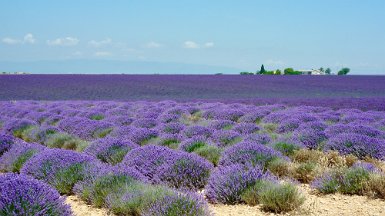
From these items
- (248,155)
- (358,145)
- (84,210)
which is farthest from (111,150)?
(358,145)

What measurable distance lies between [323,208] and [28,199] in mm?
2828

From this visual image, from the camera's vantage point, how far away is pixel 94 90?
91.8 feet

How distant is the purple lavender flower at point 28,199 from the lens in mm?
3672

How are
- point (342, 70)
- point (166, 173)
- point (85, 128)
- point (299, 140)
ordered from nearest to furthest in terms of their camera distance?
point (166, 173)
point (299, 140)
point (85, 128)
point (342, 70)

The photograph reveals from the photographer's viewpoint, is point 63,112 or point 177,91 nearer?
point 63,112

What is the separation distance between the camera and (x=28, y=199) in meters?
3.74

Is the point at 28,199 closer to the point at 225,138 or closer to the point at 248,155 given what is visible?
the point at 248,155

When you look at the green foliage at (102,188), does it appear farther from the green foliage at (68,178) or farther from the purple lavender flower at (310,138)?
the purple lavender flower at (310,138)

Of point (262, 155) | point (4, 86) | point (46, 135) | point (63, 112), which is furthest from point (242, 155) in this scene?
point (4, 86)

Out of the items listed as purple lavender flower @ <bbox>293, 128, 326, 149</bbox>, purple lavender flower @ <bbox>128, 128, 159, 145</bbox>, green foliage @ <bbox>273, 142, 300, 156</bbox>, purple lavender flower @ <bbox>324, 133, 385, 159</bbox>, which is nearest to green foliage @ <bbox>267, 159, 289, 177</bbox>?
green foliage @ <bbox>273, 142, 300, 156</bbox>

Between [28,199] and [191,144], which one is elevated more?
[28,199]

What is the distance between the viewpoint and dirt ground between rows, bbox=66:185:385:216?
455 cm

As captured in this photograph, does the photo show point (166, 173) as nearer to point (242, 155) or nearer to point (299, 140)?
point (242, 155)

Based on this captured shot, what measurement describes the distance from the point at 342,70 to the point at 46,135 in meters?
78.0
